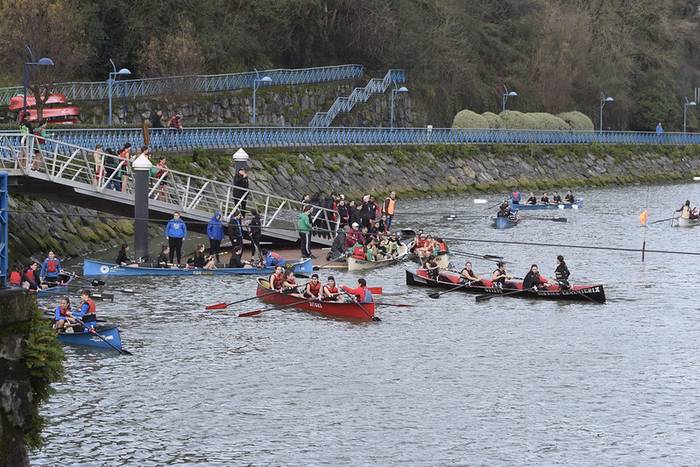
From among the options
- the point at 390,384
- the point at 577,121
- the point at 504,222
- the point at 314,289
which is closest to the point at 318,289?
the point at 314,289

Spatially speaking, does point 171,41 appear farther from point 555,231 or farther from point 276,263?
point 276,263

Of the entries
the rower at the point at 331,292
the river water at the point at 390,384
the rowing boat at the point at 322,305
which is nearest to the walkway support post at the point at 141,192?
the river water at the point at 390,384

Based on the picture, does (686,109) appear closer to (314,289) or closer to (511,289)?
(511,289)

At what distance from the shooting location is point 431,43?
344ft

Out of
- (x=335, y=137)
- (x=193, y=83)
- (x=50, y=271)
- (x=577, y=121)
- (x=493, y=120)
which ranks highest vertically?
(x=577, y=121)

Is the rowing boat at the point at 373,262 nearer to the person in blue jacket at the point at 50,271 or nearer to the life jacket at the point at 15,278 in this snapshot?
the person in blue jacket at the point at 50,271

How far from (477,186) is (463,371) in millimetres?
59072

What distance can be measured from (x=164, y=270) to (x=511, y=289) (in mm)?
11743

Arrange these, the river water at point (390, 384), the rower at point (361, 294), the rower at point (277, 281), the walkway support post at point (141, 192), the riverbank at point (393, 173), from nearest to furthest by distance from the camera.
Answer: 1. the river water at point (390, 384)
2. the rower at point (361, 294)
3. the rower at point (277, 281)
4. the walkway support post at point (141, 192)
5. the riverbank at point (393, 173)

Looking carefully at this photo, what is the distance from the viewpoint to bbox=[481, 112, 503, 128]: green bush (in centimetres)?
10319

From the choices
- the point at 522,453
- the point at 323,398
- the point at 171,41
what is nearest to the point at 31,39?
the point at 171,41

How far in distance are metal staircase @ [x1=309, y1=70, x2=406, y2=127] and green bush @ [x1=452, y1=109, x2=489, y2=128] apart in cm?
529

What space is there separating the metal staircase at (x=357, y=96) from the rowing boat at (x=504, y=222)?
28.9 m

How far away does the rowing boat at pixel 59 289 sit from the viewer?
131ft
